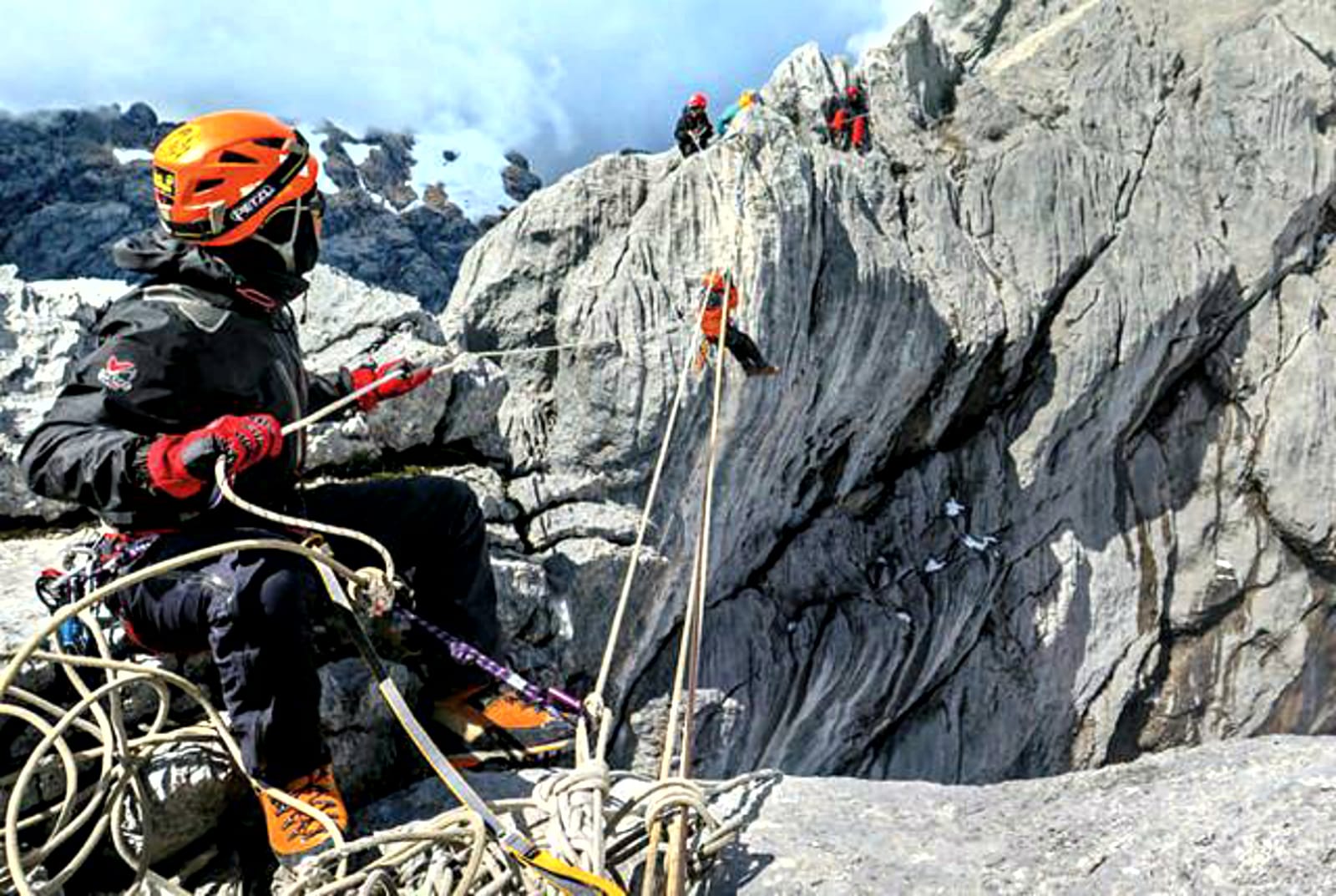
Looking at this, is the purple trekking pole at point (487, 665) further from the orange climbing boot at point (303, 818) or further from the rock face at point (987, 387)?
the rock face at point (987, 387)

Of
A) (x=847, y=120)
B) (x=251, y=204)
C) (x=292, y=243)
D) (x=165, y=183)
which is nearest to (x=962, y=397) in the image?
(x=847, y=120)

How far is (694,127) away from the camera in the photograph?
637 inches

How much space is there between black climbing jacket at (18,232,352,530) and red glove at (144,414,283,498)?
101 millimetres

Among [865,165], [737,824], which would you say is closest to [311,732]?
[737,824]

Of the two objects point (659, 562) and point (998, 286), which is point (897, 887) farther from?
point (998, 286)

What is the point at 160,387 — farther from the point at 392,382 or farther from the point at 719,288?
the point at 719,288

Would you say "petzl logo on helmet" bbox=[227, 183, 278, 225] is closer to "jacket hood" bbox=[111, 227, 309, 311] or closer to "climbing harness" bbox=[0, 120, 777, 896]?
"jacket hood" bbox=[111, 227, 309, 311]

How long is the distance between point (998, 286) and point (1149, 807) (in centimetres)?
1288

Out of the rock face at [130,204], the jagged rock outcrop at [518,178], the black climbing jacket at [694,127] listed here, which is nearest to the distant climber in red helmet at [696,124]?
the black climbing jacket at [694,127]

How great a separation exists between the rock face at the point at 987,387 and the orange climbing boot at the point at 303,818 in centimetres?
546

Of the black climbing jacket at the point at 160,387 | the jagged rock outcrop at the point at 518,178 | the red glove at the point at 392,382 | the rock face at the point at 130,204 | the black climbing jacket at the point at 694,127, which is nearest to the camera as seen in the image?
the black climbing jacket at the point at 160,387

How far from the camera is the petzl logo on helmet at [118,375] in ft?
13.4

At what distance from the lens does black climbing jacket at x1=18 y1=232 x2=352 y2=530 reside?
157 inches

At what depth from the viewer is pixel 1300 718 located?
17438mm
